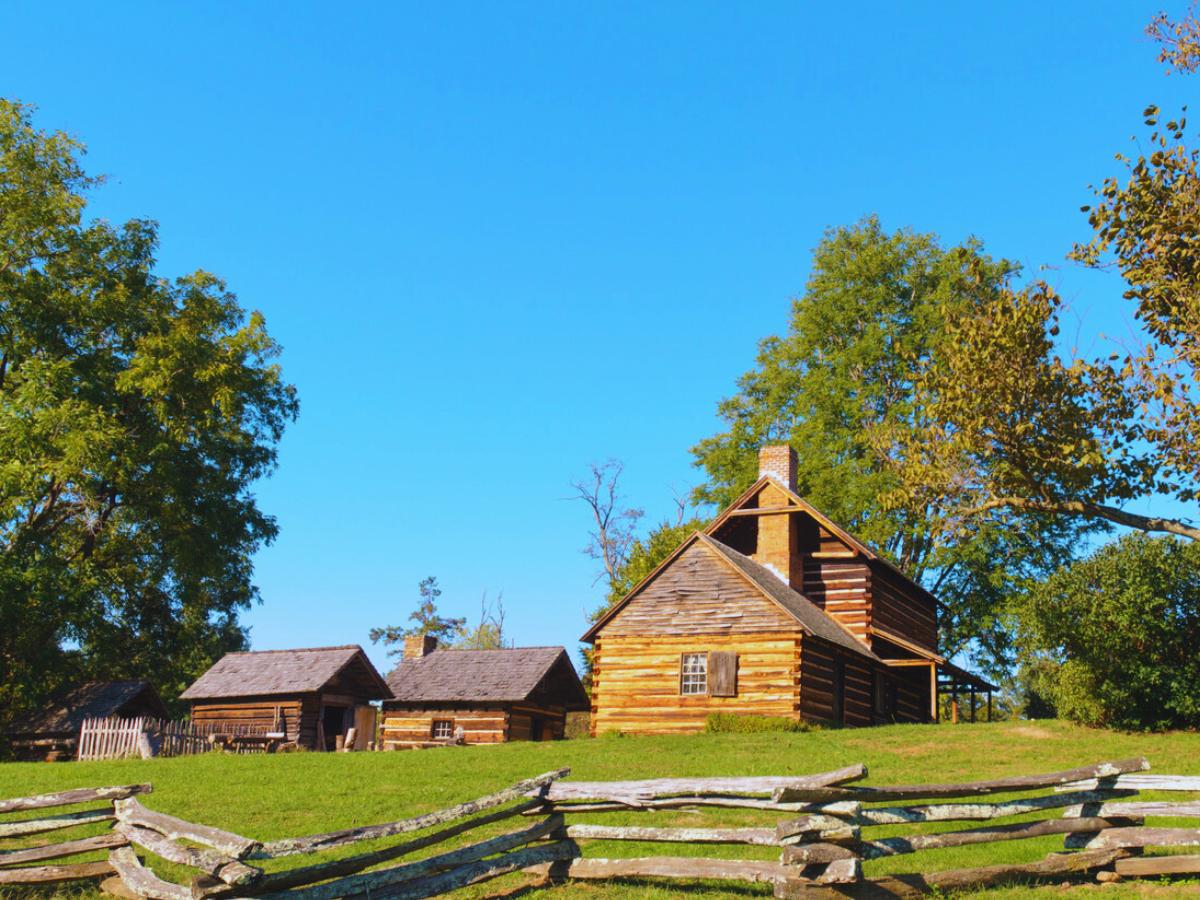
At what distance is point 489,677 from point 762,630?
37.9ft

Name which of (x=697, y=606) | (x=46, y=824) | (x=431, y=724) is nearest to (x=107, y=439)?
(x=431, y=724)

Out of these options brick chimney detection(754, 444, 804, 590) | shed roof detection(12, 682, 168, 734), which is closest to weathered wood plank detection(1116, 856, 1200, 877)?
brick chimney detection(754, 444, 804, 590)

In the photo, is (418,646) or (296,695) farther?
(418,646)

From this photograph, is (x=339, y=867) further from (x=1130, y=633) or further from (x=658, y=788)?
(x=1130, y=633)

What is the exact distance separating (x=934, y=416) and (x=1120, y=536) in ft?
24.4

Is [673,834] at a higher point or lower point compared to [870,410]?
lower

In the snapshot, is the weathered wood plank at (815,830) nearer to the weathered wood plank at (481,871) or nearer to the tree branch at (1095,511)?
the weathered wood plank at (481,871)

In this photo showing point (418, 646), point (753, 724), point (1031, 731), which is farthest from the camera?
point (418, 646)

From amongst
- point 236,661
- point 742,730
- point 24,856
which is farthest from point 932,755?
point 236,661

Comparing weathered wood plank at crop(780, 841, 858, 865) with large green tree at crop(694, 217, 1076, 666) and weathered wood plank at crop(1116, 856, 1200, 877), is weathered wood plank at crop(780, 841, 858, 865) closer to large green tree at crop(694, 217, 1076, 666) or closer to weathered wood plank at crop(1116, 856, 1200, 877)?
weathered wood plank at crop(1116, 856, 1200, 877)

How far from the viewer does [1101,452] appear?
21875mm

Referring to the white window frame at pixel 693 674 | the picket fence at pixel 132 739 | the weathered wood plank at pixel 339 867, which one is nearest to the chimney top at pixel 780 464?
the white window frame at pixel 693 674

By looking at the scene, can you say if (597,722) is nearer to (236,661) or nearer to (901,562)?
(236,661)

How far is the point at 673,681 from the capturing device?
107 feet
